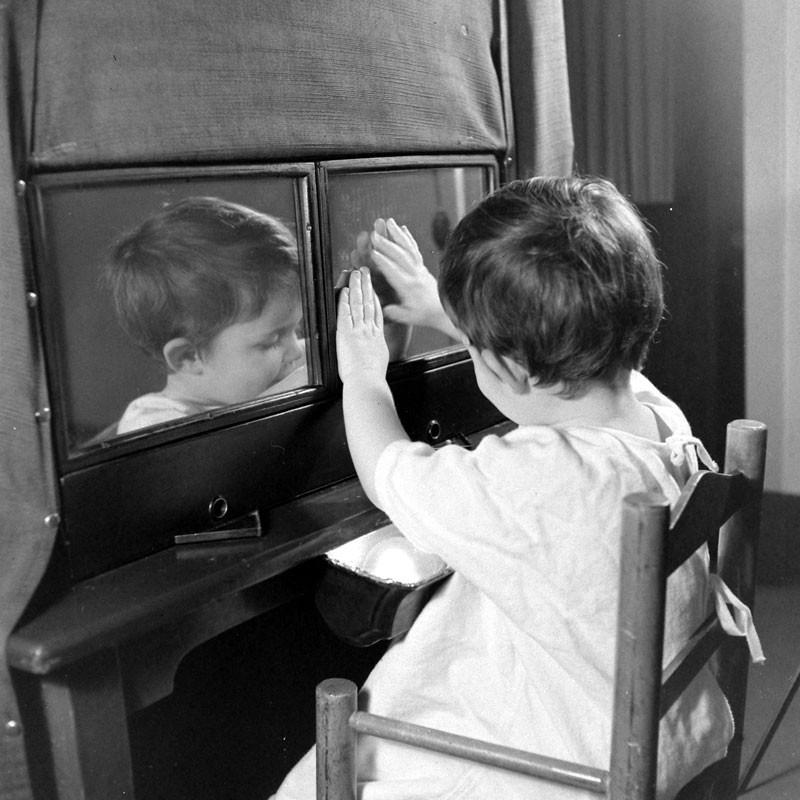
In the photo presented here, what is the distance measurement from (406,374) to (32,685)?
0.67 metres

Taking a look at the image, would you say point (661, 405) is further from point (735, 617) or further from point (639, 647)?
point (639, 647)

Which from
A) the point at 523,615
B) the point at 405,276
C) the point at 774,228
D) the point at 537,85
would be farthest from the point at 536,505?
the point at 774,228

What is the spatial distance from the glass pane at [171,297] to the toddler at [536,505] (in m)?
0.18

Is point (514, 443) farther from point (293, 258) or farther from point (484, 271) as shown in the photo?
point (293, 258)

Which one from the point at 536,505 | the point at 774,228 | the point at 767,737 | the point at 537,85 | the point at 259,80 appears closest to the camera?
the point at 536,505

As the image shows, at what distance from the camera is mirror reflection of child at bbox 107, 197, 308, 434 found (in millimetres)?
1133

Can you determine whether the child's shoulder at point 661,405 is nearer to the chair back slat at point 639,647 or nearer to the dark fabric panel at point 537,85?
the chair back slat at point 639,647

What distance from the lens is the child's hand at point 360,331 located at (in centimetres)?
133

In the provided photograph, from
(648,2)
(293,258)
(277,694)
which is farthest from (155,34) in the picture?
(648,2)

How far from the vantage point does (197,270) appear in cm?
119

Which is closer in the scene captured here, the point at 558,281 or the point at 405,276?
the point at 558,281

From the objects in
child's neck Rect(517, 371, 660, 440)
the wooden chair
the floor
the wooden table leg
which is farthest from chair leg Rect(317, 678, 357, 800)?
the floor

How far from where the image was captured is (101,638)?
1.02 m

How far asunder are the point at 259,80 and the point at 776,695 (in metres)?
1.56
